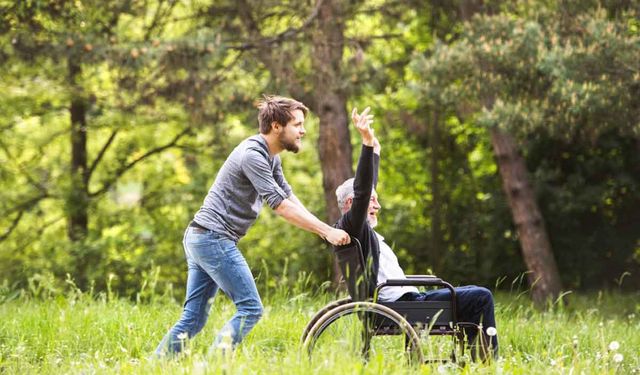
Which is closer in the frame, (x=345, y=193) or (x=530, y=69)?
(x=345, y=193)

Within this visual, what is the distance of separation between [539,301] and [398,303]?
25.7 ft

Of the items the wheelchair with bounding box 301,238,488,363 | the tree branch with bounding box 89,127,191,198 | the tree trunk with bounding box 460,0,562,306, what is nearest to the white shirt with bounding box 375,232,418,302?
the wheelchair with bounding box 301,238,488,363

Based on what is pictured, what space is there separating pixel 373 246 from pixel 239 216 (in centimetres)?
69

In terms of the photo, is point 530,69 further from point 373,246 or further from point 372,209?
point 373,246

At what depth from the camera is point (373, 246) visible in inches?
178

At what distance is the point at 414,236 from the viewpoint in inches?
600

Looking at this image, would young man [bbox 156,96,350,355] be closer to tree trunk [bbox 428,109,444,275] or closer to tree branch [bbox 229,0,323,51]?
tree branch [bbox 229,0,323,51]

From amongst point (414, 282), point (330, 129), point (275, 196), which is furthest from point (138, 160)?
point (414, 282)

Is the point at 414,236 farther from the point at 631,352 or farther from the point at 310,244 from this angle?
the point at 631,352

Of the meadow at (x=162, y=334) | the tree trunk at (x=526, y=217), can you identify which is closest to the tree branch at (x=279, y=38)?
the tree trunk at (x=526, y=217)

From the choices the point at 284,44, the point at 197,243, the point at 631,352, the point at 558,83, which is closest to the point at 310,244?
the point at 284,44

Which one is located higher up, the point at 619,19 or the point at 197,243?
the point at 619,19

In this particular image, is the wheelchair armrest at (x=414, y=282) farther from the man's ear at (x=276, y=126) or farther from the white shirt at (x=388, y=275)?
the man's ear at (x=276, y=126)

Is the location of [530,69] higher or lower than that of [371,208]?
higher
